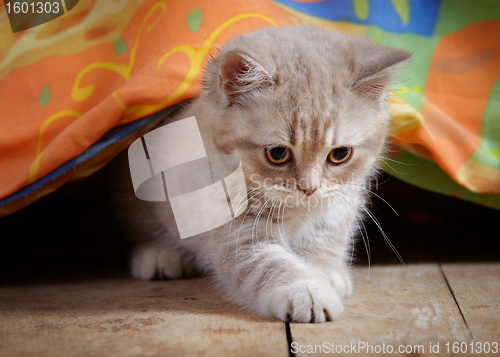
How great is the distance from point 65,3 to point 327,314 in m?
1.43

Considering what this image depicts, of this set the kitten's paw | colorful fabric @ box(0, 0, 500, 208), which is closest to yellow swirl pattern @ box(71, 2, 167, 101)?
colorful fabric @ box(0, 0, 500, 208)

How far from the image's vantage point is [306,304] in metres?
1.09

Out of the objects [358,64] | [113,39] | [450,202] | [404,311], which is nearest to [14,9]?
[113,39]

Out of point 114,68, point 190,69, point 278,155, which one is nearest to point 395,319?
point 278,155

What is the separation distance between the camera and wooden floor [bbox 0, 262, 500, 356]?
97cm

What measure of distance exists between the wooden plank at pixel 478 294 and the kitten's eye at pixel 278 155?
625mm

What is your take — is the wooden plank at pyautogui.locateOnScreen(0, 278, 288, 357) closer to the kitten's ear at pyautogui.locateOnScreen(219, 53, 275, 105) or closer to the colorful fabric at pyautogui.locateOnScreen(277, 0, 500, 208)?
the kitten's ear at pyautogui.locateOnScreen(219, 53, 275, 105)

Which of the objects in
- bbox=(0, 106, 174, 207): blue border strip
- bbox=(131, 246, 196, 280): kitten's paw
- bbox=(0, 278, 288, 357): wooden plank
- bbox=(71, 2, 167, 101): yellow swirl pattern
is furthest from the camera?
bbox=(131, 246, 196, 280): kitten's paw

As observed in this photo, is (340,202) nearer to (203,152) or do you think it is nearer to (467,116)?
(203,152)

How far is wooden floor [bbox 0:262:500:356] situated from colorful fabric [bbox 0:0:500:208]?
37cm

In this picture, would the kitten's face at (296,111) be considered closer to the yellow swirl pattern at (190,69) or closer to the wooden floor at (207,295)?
the yellow swirl pattern at (190,69)

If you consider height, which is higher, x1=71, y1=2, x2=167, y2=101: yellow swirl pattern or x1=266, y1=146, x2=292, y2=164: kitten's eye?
x1=71, y1=2, x2=167, y2=101: yellow swirl pattern

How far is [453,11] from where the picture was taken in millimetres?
1786

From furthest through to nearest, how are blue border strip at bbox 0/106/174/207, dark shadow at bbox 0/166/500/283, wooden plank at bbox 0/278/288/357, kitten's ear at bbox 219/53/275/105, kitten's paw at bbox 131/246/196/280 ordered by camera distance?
dark shadow at bbox 0/166/500/283 → kitten's paw at bbox 131/246/196/280 → blue border strip at bbox 0/106/174/207 → kitten's ear at bbox 219/53/275/105 → wooden plank at bbox 0/278/288/357
